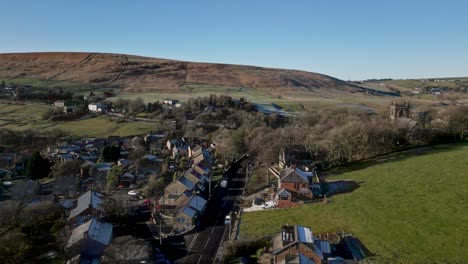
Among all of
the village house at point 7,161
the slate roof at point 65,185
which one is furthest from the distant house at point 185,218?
the village house at point 7,161

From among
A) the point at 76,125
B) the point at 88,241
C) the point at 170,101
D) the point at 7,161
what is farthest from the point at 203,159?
the point at 170,101

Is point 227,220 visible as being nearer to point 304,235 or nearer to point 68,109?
point 304,235

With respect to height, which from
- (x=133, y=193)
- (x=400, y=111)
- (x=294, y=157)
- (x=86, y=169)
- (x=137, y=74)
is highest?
(x=137, y=74)

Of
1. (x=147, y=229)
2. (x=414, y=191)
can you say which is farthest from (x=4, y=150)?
(x=414, y=191)

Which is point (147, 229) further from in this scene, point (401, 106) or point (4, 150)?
point (401, 106)

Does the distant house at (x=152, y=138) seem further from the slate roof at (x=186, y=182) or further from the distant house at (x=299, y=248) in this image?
the distant house at (x=299, y=248)
